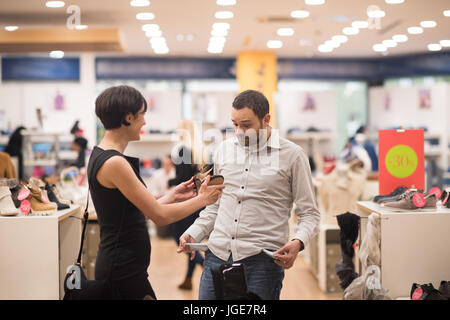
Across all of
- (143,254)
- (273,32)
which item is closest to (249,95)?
(143,254)

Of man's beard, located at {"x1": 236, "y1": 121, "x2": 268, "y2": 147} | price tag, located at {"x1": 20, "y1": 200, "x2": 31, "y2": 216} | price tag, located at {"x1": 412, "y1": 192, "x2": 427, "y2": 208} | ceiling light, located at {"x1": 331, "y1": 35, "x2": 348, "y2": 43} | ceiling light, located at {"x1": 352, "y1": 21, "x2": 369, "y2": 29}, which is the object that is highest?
ceiling light, located at {"x1": 331, "y1": 35, "x2": 348, "y2": 43}

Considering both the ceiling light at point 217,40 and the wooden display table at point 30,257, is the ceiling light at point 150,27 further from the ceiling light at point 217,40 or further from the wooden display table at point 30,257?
the wooden display table at point 30,257

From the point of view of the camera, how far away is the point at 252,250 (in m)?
2.01

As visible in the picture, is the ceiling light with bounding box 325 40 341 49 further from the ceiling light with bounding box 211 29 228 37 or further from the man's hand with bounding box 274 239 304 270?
the man's hand with bounding box 274 239 304 270

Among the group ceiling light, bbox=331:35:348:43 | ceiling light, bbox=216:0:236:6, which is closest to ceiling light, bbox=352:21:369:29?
ceiling light, bbox=331:35:348:43

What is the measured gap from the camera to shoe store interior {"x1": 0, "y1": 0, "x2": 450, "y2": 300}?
1.93 metres

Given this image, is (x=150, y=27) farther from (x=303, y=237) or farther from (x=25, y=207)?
(x=303, y=237)

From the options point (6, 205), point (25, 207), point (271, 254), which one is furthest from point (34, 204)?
point (271, 254)

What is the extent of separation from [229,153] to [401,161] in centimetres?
122

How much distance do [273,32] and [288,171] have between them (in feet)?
19.6

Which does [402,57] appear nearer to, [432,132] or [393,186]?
[432,132]

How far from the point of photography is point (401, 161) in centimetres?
290

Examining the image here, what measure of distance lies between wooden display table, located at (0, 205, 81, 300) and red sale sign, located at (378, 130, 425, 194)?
6.36ft

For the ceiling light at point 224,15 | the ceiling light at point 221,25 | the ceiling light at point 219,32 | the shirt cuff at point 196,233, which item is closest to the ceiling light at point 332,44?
the ceiling light at point 219,32
